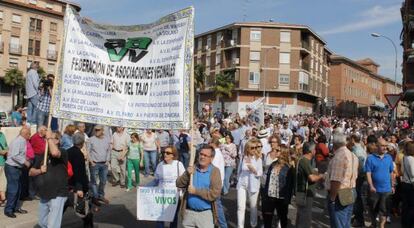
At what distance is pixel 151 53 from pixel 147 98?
2.08 ft

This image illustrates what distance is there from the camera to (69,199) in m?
7.30

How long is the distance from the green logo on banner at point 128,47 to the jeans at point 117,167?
6.31m

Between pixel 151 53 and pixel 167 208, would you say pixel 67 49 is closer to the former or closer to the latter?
pixel 151 53

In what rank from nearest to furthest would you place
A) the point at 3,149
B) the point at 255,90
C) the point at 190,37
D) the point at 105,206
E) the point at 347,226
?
the point at 190,37
the point at 347,226
the point at 3,149
the point at 105,206
the point at 255,90

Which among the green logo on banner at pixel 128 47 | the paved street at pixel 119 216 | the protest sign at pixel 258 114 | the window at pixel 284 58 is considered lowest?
the paved street at pixel 119 216

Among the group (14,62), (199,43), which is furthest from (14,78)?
(199,43)

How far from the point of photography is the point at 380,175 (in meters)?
8.71

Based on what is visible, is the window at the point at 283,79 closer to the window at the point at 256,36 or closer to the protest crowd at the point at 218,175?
the window at the point at 256,36

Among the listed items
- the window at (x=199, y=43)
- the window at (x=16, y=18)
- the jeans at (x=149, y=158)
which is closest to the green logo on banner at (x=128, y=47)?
the jeans at (x=149, y=158)

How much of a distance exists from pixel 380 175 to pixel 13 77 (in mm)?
59709

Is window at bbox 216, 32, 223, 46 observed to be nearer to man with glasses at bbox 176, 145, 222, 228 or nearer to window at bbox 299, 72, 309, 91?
window at bbox 299, 72, 309, 91

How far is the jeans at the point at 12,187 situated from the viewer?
30.0 feet

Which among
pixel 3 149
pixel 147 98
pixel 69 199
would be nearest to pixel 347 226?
pixel 147 98

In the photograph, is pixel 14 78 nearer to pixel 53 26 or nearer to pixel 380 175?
pixel 53 26
